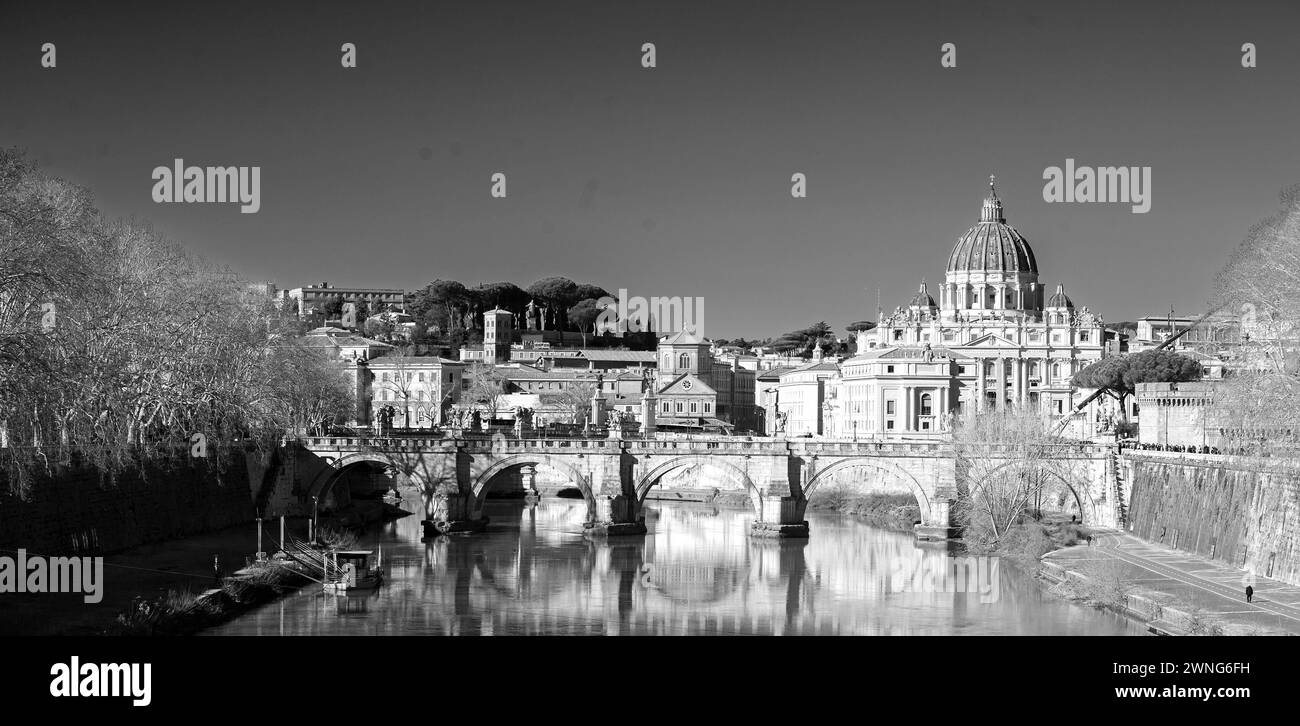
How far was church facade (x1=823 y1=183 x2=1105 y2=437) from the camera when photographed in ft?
326

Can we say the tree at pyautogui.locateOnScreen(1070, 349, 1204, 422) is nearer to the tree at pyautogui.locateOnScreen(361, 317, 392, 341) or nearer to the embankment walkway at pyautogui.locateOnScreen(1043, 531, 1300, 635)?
the embankment walkway at pyautogui.locateOnScreen(1043, 531, 1300, 635)

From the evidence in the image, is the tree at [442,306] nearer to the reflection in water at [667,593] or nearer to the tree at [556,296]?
the tree at [556,296]

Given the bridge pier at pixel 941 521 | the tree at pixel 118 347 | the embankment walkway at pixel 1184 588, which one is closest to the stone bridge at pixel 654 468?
the bridge pier at pixel 941 521

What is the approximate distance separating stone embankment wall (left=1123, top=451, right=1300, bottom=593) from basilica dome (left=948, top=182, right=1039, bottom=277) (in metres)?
86.1

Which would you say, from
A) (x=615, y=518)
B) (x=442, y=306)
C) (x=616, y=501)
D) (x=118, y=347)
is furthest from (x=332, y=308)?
(x=118, y=347)

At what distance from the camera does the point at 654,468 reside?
60125 mm

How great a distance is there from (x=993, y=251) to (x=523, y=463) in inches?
3562

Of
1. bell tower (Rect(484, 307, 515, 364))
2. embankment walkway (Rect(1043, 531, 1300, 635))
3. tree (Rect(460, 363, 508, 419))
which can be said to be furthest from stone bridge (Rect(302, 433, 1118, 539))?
bell tower (Rect(484, 307, 515, 364))

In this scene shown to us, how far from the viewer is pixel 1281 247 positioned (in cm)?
3728

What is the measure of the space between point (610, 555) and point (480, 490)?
906cm

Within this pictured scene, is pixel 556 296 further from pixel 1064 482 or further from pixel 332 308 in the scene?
pixel 1064 482

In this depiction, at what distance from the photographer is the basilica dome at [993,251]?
140 m
